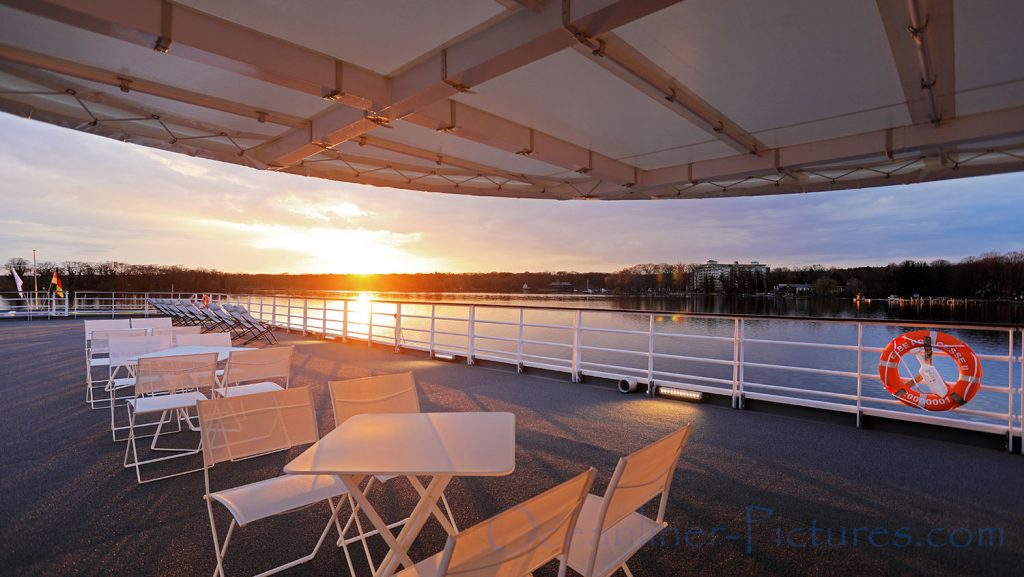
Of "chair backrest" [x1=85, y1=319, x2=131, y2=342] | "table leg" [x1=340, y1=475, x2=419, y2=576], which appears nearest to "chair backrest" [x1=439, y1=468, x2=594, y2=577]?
"table leg" [x1=340, y1=475, x2=419, y2=576]

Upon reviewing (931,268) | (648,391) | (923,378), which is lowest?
(648,391)

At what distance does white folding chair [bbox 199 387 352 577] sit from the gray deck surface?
1.02 feet

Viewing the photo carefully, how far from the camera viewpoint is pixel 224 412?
68.8 inches

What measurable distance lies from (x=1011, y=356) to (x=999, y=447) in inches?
25.1

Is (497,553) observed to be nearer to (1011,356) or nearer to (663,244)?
(1011,356)

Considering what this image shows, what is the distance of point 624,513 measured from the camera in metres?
1.25

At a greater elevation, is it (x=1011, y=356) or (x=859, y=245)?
(x=859, y=245)

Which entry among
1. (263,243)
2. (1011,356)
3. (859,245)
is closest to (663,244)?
(859,245)

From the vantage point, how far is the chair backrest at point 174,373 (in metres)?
2.78

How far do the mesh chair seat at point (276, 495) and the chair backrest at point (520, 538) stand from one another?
36.5 inches

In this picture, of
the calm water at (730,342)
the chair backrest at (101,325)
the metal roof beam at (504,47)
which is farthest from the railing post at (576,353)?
the chair backrest at (101,325)

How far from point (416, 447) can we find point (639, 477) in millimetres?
699

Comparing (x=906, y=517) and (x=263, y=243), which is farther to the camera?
(x=263, y=243)

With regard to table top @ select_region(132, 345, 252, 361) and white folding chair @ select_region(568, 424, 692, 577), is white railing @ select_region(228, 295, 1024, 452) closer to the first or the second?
white folding chair @ select_region(568, 424, 692, 577)
